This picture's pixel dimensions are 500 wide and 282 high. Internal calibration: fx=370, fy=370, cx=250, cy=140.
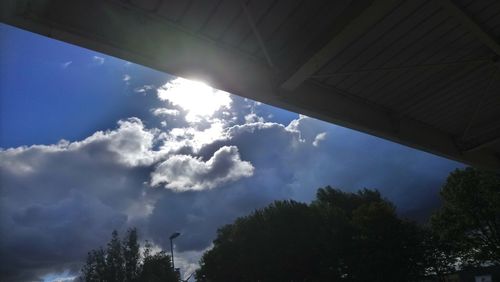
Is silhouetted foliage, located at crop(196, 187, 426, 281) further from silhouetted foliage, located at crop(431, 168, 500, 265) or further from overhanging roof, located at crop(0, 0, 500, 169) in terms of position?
overhanging roof, located at crop(0, 0, 500, 169)

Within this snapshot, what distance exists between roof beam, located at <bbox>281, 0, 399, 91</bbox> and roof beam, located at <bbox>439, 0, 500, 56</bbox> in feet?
1.91

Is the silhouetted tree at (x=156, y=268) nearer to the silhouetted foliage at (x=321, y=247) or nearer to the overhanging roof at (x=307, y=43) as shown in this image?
the silhouetted foliage at (x=321, y=247)

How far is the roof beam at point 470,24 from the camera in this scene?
3.46m

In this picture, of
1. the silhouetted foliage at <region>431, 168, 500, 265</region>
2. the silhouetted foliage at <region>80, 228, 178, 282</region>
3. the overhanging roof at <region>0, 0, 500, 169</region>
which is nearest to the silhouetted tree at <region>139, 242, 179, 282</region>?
the silhouetted foliage at <region>80, 228, 178, 282</region>

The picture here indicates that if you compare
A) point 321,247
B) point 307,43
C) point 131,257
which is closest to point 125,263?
point 131,257

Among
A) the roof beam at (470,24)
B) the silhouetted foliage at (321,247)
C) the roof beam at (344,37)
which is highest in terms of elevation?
the silhouetted foliage at (321,247)

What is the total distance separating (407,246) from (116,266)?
137 feet

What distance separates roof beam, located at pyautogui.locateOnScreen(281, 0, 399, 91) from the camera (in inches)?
115

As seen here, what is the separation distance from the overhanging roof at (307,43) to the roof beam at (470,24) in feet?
0.04

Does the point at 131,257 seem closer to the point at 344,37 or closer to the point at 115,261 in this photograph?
the point at 115,261

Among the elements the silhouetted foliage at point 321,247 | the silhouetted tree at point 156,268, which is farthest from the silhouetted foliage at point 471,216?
the silhouetted tree at point 156,268

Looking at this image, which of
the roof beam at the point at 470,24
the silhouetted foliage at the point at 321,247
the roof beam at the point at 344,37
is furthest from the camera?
the silhouetted foliage at the point at 321,247

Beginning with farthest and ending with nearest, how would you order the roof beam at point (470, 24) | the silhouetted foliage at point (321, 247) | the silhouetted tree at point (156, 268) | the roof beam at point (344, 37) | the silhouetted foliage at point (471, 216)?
the silhouetted tree at point (156, 268)
the silhouetted foliage at point (321, 247)
the silhouetted foliage at point (471, 216)
the roof beam at point (470, 24)
the roof beam at point (344, 37)

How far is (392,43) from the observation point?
403 cm
